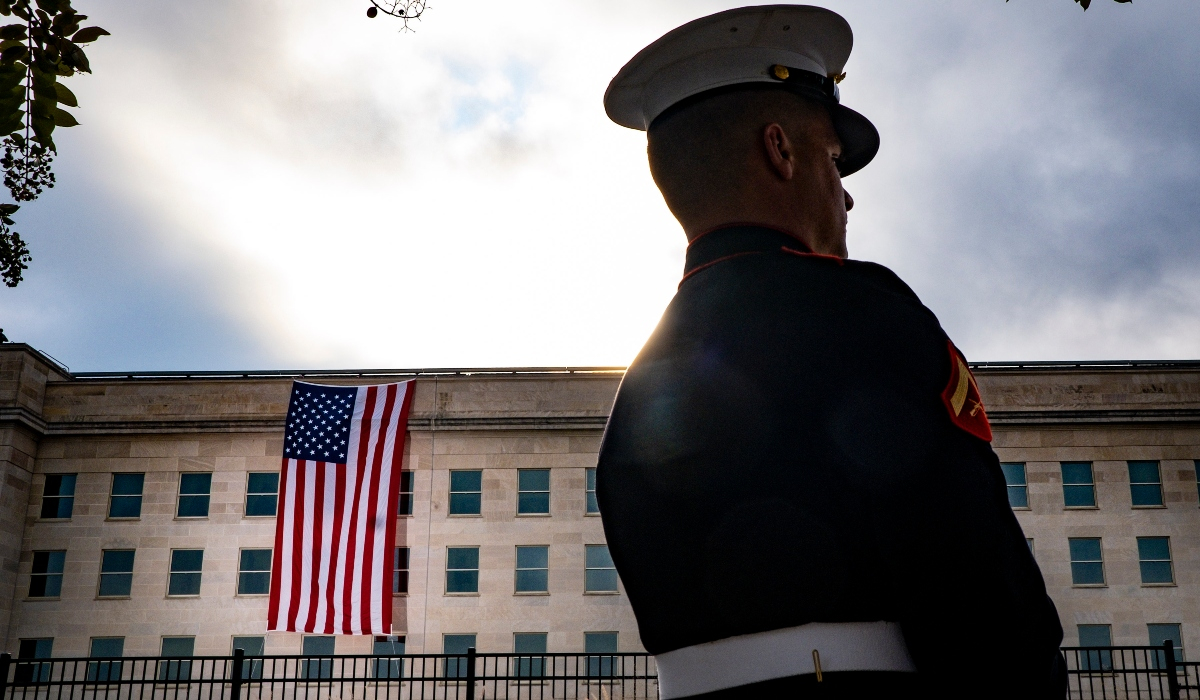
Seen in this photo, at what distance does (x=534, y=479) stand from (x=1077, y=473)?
15.8 meters

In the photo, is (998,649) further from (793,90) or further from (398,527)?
(398,527)

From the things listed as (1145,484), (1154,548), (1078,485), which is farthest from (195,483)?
(1154,548)

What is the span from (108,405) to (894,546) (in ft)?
109

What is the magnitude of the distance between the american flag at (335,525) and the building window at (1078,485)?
1903 centimetres

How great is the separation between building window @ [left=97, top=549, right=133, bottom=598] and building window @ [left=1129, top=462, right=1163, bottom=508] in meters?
28.9

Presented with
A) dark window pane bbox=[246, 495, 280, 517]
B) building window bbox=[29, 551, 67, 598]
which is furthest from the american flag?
building window bbox=[29, 551, 67, 598]

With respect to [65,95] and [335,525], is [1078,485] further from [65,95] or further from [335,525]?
[65,95]

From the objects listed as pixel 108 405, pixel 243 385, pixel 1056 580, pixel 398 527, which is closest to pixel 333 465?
pixel 398 527

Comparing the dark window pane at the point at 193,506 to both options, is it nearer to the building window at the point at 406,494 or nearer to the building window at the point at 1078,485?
the building window at the point at 406,494

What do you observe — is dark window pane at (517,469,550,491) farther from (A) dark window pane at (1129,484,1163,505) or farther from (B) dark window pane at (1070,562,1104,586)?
(A) dark window pane at (1129,484,1163,505)

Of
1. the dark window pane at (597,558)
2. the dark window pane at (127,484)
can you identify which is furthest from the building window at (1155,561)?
the dark window pane at (127,484)

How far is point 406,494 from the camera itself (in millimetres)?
30797

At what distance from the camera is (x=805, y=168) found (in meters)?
2.23

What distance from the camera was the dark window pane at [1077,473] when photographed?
3077cm
